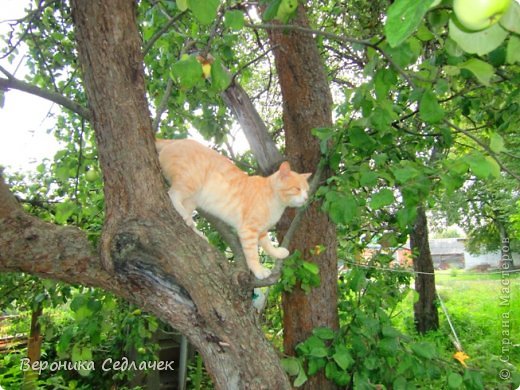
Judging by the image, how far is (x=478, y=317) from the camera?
25.7 feet

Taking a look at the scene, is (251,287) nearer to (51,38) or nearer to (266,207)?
(266,207)

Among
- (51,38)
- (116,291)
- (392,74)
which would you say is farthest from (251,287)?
(51,38)

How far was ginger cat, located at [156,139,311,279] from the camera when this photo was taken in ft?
6.37

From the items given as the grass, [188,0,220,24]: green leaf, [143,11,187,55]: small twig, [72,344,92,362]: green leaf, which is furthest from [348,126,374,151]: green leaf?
the grass

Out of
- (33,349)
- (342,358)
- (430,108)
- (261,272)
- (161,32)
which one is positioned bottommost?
(33,349)

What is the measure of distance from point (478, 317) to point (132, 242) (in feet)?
27.7

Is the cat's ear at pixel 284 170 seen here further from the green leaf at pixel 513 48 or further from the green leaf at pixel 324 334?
the green leaf at pixel 513 48

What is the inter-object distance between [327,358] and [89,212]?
1534 millimetres

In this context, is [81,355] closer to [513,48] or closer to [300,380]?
[300,380]

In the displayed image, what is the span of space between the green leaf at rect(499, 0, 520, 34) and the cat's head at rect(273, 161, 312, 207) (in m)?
1.52

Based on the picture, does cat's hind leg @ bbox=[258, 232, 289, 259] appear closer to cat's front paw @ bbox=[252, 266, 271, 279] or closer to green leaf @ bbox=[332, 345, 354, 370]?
cat's front paw @ bbox=[252, 266, 271, 279]

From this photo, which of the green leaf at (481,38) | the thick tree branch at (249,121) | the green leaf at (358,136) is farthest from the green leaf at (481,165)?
the thick tree branch at (249,121)

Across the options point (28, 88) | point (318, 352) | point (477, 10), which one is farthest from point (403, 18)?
point (318, 352)

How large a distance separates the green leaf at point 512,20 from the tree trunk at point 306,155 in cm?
196
